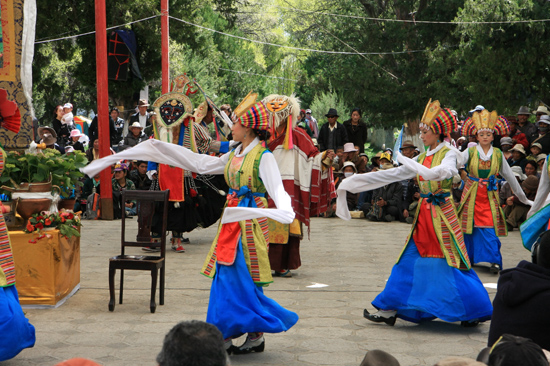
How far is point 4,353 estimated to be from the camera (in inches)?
190

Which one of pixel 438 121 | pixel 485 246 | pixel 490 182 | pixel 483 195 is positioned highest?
pixel 438 121

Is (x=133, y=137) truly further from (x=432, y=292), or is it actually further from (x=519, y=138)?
(x=432, y=292)

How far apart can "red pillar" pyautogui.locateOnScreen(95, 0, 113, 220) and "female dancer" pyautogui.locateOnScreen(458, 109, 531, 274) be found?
23.4 ft

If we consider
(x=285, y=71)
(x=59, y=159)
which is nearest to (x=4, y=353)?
(x=59, y=159)

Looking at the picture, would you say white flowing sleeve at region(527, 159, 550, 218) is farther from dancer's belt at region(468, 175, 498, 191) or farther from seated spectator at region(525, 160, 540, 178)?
seated spectator at region(525, 160, 540, 178)

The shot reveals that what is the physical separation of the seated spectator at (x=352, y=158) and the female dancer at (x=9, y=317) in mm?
10464

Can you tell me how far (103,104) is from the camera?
13828 millimetres

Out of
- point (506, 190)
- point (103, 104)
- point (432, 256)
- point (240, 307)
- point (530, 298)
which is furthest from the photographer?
point (103, 104)

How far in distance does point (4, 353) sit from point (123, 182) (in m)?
9.22

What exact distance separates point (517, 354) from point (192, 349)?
1.08m

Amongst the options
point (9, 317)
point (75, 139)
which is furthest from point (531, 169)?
point (9, 317)

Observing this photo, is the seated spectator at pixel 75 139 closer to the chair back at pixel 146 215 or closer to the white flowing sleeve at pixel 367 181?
the chair back at pixel 146 215

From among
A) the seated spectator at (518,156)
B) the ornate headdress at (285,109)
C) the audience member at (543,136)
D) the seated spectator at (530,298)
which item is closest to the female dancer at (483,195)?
the ornate headdress at (285,109)

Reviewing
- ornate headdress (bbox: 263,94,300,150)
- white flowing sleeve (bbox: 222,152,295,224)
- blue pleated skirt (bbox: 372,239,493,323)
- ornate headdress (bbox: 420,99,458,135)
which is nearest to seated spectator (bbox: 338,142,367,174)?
ornate headdress (bbox: 263,94,300,150)
